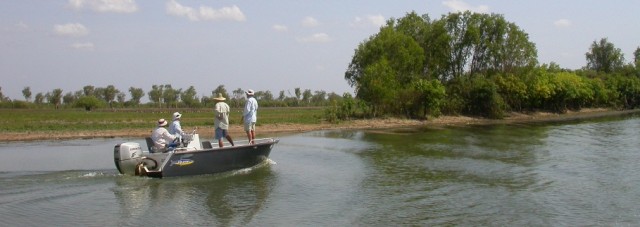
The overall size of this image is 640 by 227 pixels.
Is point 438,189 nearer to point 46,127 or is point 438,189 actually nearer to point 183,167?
point 183,167

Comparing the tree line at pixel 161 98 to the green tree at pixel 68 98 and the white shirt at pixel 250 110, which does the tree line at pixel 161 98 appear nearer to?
the green tree at pixel 68 98

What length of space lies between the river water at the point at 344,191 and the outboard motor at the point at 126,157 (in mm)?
316

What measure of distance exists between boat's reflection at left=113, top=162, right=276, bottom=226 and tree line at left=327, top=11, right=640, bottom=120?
89.0 feet

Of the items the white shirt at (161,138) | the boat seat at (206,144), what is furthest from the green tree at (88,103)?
the white shirt at (161,138)

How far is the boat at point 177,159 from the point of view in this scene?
14016 mm

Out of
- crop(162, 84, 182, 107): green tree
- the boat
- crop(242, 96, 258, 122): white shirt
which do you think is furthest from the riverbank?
crop(162, 84, 182, 107): green tree

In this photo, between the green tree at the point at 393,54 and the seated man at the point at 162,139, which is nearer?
the seated man at the point at 162,139

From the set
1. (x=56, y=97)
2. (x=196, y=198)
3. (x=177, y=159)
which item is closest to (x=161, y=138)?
(x=177, y=159)

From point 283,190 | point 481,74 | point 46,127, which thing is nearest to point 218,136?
point 283,190

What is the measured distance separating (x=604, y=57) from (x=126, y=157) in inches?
4090

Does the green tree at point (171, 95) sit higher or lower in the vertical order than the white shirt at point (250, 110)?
higher

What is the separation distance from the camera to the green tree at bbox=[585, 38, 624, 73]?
99.1 meters

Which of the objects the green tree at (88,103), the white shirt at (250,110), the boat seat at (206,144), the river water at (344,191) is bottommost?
the river water at (344,191)

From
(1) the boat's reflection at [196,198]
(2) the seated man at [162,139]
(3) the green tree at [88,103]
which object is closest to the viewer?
(1) the boat's reflection at [196,198]
